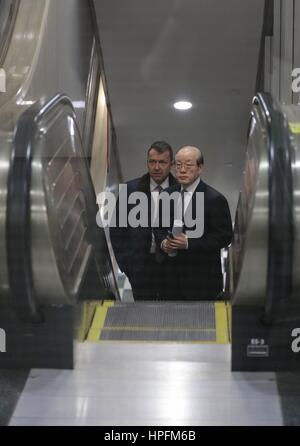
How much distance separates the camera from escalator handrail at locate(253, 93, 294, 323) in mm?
2617

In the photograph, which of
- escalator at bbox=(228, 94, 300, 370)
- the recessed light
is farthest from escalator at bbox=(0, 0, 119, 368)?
escalator at bbox=(228, 94, 300, 370)

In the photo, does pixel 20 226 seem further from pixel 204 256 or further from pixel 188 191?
pixel 204 256

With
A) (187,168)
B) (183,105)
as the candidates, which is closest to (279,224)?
(187,168)

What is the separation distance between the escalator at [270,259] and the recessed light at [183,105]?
118 centimetres

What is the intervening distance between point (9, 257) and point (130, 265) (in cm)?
140

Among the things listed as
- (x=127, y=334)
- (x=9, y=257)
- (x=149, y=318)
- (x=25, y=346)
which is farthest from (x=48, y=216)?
(x=149, y=318)

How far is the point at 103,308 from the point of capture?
375 centimetres

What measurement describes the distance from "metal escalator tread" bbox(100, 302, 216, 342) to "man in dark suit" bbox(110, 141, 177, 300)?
0.65 feet
